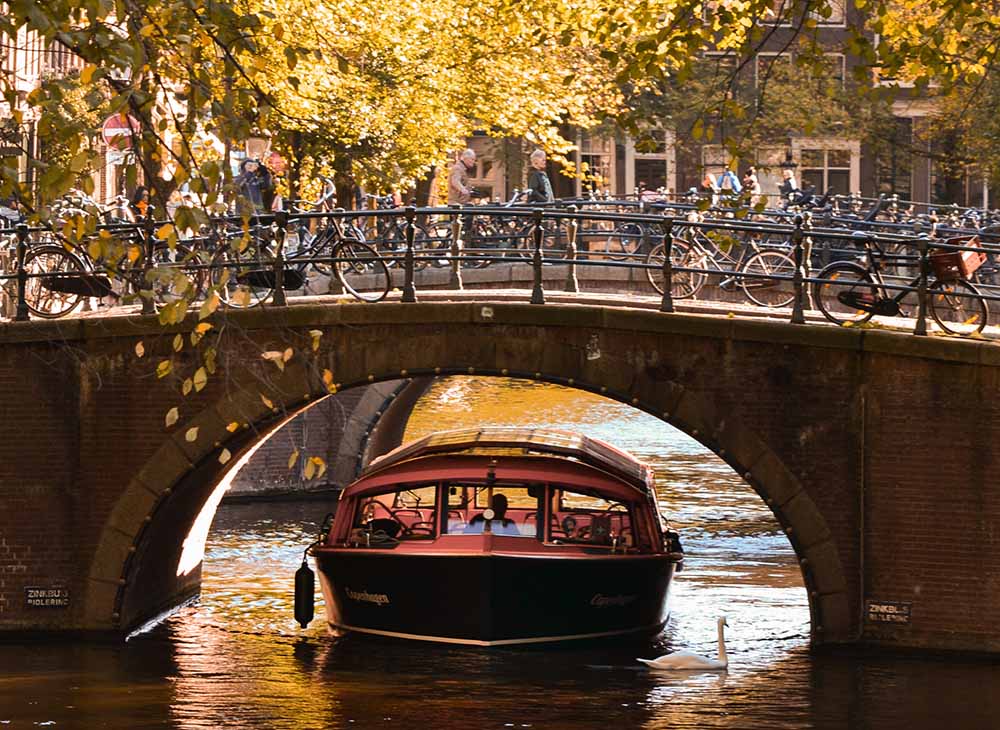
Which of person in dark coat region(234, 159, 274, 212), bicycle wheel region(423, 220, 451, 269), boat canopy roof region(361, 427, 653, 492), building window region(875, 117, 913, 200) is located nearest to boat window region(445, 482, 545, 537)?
boat canopy roof region(361, 427, 653, 492)

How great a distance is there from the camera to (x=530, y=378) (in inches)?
722

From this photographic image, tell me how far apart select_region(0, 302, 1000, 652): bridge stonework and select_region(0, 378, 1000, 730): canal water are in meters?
0.61

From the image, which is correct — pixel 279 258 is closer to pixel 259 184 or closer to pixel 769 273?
pixel 769 273

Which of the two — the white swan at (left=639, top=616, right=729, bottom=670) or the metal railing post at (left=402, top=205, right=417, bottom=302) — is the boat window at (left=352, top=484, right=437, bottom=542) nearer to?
the metal railing post at (left=402, top=205, right=417, bottom=302)

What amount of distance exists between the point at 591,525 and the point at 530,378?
1.95 meters

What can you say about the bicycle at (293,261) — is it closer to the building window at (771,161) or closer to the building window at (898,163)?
the building window at (771,161)

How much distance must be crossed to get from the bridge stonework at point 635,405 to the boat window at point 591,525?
6.07ft

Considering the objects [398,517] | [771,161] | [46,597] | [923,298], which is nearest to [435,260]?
[398,517]

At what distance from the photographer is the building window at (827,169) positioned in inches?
2015

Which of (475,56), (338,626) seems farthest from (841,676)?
(475,56)

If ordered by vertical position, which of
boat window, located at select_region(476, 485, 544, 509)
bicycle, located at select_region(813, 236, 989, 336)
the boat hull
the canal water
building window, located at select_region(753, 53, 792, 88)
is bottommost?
the canal water

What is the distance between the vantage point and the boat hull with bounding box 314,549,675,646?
18.7 meters

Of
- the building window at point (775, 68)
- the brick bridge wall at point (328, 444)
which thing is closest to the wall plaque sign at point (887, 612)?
the brick bridge wall at point (328, 444)

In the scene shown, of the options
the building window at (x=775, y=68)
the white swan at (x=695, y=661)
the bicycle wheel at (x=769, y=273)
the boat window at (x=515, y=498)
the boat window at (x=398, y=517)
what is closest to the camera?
the white swan at (x=695, y=661)
